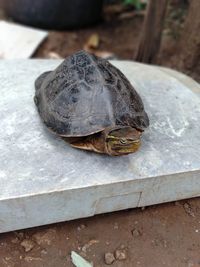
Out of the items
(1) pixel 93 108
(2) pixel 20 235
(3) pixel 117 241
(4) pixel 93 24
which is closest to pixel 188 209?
(3) pixel 117 241

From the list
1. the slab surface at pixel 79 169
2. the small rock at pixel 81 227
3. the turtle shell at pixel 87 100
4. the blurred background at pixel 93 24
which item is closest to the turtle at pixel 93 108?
the turtle shell at pixel 87 100

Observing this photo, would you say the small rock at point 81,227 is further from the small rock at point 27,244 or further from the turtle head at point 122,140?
the turtle head at point 122,140

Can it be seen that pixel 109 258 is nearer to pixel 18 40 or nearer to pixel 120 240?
pixel 120 240

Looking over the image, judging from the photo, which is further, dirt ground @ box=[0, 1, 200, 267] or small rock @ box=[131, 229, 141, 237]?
small rock @ box=[131, 229, 141, 237]

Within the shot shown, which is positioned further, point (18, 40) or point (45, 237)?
point (18, 40)

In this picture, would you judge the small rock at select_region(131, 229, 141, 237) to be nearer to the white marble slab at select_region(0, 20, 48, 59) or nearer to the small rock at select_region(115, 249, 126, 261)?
the small rock at select_region(115, 249, 126, 261)

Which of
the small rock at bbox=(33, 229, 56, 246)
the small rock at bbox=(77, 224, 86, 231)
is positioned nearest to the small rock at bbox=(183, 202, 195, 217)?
the small rock at bbox=(77, 224, 86, 231)
